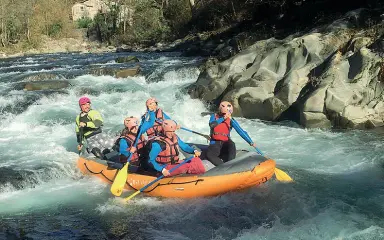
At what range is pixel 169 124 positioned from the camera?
18.1 ft

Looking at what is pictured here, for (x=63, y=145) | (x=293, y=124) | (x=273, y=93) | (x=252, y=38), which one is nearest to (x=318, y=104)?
(x=293, y=124)

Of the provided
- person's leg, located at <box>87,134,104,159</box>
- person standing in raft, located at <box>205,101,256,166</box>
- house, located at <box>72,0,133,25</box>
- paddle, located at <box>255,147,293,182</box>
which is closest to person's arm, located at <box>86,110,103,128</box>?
person's leg, located at <box>87,134,104,159</box>

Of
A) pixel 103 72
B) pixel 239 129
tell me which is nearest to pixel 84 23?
pixel 103 72

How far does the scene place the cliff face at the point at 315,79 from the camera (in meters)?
8.66

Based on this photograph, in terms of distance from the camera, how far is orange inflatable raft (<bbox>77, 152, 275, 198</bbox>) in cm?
546

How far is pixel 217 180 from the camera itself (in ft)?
17.9

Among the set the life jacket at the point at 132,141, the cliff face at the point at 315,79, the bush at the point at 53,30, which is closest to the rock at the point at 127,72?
the cliff face at the point at 315,79

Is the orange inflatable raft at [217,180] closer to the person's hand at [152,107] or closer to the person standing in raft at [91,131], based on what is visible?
the person's hand at [152,107]

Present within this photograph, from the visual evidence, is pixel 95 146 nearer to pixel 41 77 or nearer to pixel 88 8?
pixel 41 77

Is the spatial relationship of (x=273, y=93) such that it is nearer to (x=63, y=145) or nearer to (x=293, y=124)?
(x=293, y=124)

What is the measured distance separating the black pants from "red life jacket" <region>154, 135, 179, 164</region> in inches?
21.9

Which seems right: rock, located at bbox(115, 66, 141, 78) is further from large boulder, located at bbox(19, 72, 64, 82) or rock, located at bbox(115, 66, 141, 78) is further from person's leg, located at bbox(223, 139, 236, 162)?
person's leg, located at bbox(223, 139, 236, 162)

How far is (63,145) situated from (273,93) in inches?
186

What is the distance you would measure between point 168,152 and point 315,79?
4911 mm
